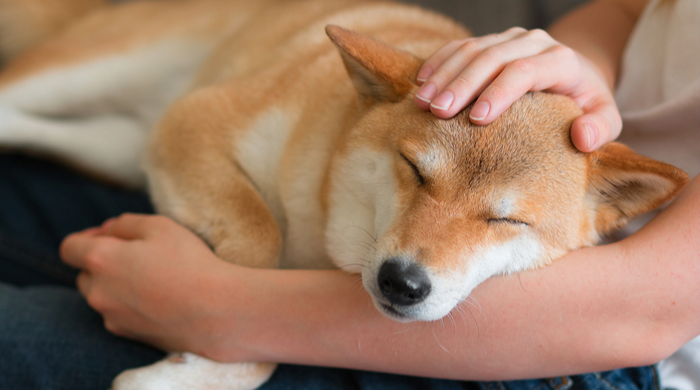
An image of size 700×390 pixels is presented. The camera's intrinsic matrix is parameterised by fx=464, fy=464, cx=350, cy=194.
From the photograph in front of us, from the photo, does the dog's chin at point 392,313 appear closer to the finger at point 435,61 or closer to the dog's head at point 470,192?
the dog's head at point 470,192

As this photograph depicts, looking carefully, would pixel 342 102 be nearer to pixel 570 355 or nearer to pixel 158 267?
pixel 158 267

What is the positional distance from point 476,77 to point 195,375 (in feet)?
2.99

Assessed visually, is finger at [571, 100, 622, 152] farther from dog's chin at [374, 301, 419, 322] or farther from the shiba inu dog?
dog's chin at [374, 301, 419, 322]

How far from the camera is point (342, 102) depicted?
1.29 m

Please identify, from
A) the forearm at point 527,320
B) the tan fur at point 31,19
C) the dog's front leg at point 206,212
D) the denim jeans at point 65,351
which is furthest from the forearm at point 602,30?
the tan fur at point 31,19

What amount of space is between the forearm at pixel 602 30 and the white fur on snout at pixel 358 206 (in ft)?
2.72

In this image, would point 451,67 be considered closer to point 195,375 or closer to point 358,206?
point 358,206

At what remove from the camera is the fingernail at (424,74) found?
41.3 inches

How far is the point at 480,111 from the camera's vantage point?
3.06 feet

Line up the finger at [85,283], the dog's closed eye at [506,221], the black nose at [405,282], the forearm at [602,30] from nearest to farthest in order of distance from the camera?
the black nose at [405,282], the dog's closed eye at [506,221], the finger at [85,283], the forearm at [602,30]

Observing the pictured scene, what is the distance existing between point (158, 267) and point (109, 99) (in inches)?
51.7

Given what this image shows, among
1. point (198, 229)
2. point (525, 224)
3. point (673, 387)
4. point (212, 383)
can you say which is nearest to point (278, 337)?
point (212, 383)

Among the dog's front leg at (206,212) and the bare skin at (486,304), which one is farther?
the dog's front leg at (206,212)

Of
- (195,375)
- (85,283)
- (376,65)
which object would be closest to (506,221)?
(376,65)
